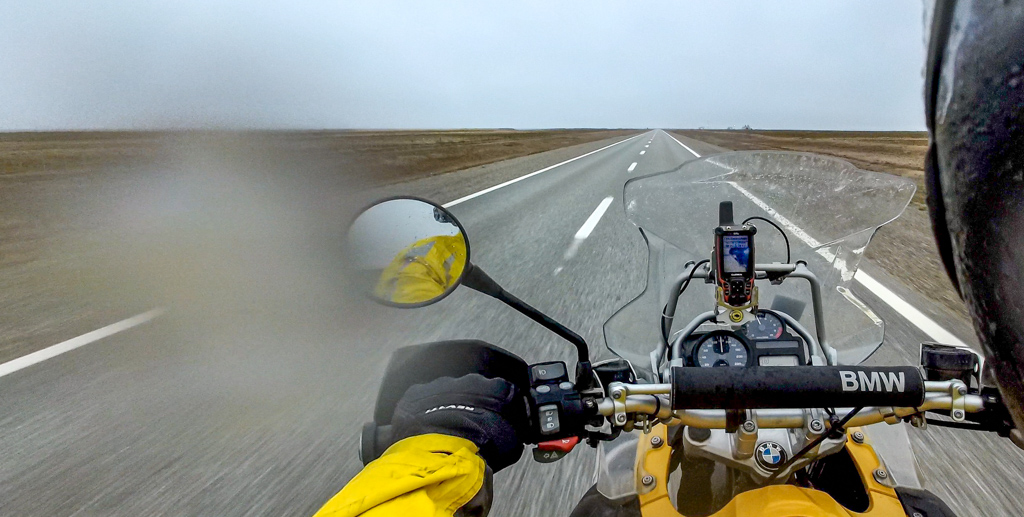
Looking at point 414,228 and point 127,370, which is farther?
point 127,370

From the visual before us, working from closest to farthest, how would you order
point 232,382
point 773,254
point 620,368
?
point 620,368
point 773,254
point 232,382

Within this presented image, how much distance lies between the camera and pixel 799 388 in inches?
39.0

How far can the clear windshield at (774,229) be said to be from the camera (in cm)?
182

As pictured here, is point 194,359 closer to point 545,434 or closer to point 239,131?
point 545,434

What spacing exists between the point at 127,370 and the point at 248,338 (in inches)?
31.3

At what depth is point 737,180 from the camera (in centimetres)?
212

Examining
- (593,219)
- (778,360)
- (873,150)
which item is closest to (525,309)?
(778,360)

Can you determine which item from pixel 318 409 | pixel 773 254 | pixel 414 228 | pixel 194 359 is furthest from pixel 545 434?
pixel 194 359

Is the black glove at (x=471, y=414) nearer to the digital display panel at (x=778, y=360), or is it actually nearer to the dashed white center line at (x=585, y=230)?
the digital display panel at (x=778, y=360)

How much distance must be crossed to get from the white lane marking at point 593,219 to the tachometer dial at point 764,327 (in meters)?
6.03

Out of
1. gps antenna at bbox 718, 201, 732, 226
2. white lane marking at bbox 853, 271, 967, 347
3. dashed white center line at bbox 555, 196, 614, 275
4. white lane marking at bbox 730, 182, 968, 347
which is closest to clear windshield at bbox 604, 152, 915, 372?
white lane marking at bbox 730, 182, 968, 347

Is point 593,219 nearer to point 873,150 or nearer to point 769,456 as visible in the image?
point 769,456

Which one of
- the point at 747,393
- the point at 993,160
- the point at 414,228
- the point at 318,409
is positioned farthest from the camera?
the point at 318,409

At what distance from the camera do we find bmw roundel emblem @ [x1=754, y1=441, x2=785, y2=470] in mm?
1365
